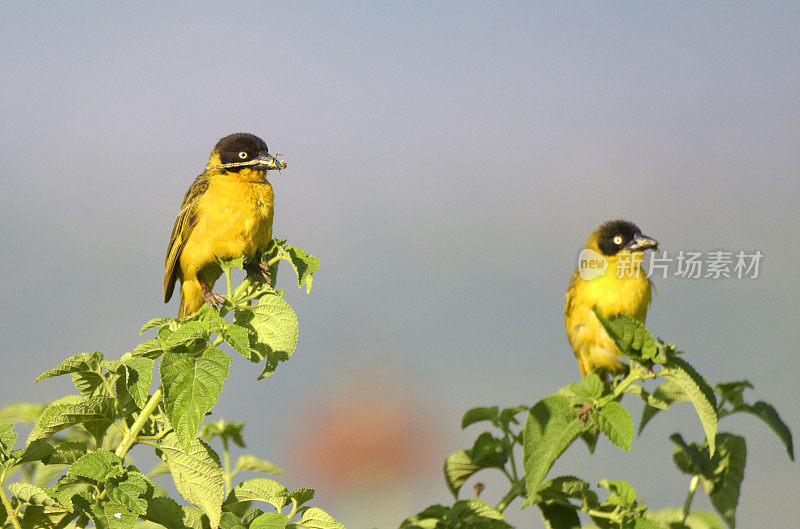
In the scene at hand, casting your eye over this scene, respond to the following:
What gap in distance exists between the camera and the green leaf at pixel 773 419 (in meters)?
3.31

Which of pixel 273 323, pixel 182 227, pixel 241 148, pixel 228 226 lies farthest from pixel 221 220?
pixel 273 323

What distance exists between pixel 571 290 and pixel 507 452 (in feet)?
8.35

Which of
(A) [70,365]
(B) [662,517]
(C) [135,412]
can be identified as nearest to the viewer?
(A) [70,365]

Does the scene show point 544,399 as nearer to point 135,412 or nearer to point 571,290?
point 135,412

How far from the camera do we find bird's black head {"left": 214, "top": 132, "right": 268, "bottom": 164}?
4984 mm

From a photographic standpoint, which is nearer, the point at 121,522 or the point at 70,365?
the point at 121,522

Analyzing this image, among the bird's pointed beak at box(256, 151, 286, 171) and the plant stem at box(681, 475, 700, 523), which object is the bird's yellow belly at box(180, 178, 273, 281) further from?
the plant stem at box(681, 475, 700, 523)

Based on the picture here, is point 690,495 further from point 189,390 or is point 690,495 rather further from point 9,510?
point 9,510

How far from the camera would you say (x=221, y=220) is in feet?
15.1

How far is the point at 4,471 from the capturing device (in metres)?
2.56

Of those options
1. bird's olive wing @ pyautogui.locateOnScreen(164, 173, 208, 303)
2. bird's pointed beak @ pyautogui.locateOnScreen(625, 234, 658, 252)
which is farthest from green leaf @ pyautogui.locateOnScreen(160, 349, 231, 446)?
bird's pointed beak @ pyautogui.locateOnScreen(625, 234, 658, 252)

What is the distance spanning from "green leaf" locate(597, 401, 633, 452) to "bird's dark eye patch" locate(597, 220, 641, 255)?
2991 millimetres

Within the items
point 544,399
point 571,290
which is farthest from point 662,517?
point 571,290

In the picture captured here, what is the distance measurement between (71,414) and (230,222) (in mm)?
2036
